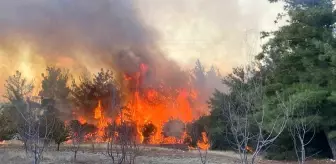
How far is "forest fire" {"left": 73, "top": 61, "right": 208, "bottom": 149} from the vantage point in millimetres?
31734

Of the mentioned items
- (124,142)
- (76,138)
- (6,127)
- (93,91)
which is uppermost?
(93,91)

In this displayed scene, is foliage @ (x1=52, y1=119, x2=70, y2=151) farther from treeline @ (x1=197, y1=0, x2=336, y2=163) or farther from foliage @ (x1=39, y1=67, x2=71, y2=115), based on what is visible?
foliage @ (x1=39, y1=67, x2=71, y2=115)

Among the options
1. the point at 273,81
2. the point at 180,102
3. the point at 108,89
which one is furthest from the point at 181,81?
the point at 273,81

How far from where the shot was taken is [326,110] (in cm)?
1748

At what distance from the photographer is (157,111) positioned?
3744cm

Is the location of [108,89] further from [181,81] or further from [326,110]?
[326,110]

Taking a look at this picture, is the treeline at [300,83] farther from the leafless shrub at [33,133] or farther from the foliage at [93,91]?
the foliage at [93,91]

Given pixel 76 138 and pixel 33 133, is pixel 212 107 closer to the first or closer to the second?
pixel 76 138

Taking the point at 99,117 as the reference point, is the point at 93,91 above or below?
above

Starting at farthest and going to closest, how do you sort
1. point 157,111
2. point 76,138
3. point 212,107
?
point 157,111 < point 212,107 < point 76,138

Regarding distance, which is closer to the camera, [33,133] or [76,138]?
[33,133]

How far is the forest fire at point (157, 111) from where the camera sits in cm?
3173

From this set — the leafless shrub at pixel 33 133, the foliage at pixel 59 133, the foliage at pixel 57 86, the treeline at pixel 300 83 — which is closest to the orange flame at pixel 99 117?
the foliage at pixel 57 86

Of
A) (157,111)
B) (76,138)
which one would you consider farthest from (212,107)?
(76,138)
